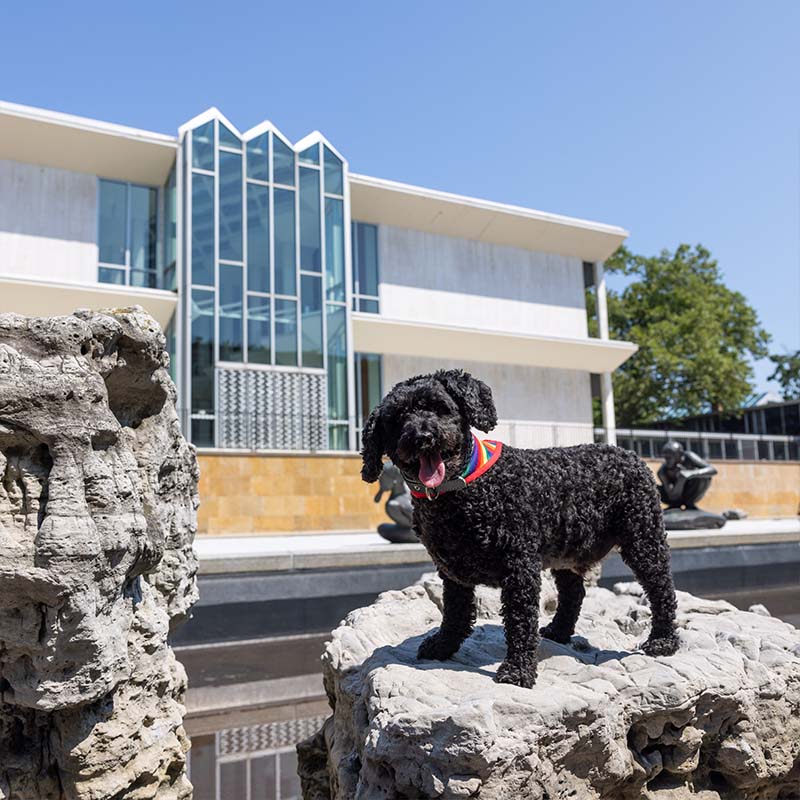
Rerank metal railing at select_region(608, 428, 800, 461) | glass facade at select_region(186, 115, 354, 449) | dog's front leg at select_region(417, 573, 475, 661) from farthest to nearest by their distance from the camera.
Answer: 1. metal railing at select_region(608, 428, 800, 461)
2. glass facade at select_region(186, 115, 354, 449)
3. dog's front leg at select_region(417, 573, 475, 661)

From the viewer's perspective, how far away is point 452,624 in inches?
139

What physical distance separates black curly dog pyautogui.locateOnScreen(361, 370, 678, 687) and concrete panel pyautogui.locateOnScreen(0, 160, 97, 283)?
63.0 feet

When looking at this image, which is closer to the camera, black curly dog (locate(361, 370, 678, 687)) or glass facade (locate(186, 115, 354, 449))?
black curly dog (locate(361, 370, 678, 687))

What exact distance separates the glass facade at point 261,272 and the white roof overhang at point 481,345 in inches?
68.0

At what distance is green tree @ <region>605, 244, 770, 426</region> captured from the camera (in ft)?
100

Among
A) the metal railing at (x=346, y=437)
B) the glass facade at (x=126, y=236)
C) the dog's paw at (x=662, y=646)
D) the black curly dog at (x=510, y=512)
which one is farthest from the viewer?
the glass facade at (x=126, y=236)

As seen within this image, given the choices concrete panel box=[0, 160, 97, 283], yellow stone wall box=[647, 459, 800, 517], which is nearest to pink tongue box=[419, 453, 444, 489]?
concrete panel box=[0, 160, 97, 283]

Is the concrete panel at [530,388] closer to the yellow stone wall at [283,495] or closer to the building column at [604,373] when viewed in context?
the building column at [604,373]

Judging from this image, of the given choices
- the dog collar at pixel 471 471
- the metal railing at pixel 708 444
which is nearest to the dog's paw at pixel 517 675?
the dog collar at pixel 471 471

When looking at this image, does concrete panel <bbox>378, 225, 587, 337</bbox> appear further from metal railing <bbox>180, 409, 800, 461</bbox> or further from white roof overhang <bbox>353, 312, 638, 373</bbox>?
metal railing <bbox>180, 409, 800, 461</bbox>

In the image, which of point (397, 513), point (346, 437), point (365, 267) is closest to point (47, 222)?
point (365, 267)

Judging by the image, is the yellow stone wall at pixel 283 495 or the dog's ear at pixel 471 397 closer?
the dog's ear at pixel 471 397

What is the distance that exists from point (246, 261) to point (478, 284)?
897 centimetres

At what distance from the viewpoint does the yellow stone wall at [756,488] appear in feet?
78.4
